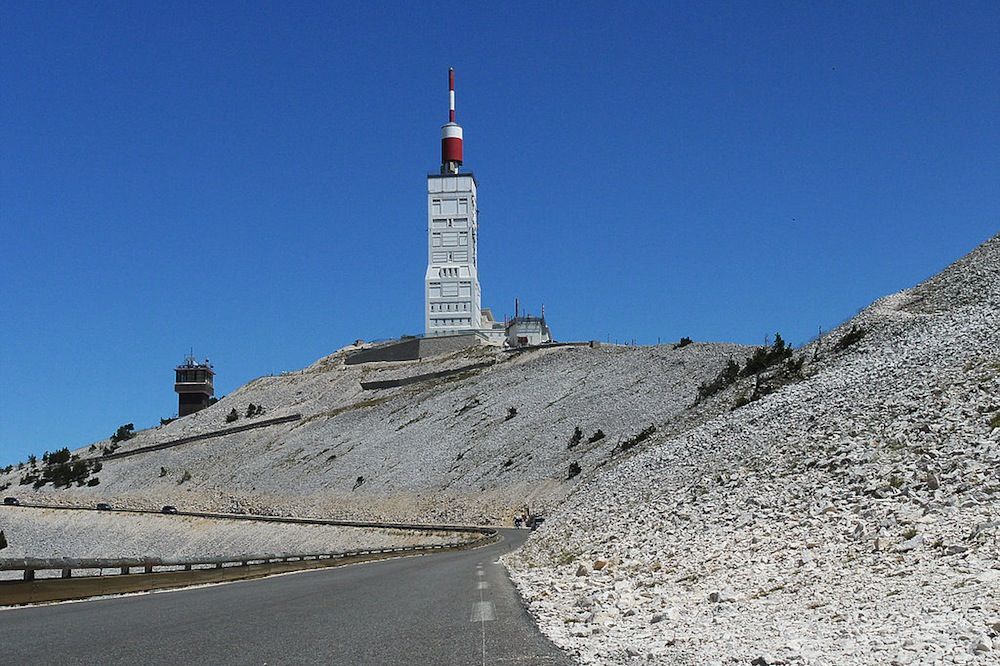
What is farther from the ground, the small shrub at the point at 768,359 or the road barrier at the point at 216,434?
the road barrier at the point at 216,434

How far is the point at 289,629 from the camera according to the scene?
1398 cm

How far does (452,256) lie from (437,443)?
7612cm

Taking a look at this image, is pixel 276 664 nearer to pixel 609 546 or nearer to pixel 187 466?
pixel 609 546

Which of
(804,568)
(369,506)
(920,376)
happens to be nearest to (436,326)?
(369,506)

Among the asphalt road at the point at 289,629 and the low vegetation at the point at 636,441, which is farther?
the low vegetation at the point at 636,441

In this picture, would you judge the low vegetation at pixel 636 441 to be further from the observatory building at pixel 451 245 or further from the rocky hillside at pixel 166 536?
the observatory building at pixel 451 245

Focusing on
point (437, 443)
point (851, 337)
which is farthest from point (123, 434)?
point (851, 337)

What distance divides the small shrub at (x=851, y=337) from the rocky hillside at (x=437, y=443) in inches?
1085

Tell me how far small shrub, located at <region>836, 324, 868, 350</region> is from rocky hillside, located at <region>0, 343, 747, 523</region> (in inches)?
1085

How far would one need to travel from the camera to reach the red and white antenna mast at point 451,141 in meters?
181

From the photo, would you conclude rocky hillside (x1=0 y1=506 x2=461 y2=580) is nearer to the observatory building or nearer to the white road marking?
the white road marking

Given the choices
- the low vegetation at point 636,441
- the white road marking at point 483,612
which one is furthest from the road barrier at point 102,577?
the low vegetation at point 636,441

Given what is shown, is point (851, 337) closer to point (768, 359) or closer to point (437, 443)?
point (768, 359)

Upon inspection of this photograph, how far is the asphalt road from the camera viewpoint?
11430mm
